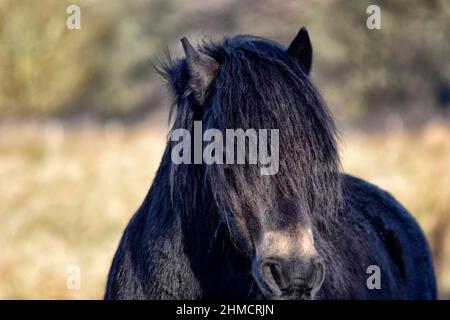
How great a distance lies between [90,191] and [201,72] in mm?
9096

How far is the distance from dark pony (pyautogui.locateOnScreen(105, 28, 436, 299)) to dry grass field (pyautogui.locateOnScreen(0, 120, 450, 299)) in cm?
559

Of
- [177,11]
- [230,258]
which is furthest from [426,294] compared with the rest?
[177,11]

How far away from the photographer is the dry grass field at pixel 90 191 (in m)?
10.3

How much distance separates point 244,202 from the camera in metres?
3.62

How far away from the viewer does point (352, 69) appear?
30.2 meters

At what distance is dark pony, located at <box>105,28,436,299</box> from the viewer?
3.52 m

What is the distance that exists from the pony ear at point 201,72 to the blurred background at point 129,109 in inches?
20.0

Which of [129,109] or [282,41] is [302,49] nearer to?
[282,41]
